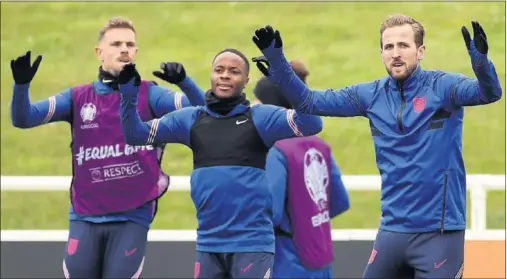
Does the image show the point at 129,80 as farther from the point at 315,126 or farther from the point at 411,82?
the point at 411,82

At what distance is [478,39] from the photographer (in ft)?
22.2

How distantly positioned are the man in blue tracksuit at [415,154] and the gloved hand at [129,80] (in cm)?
84

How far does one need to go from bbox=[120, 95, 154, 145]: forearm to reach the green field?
6.55m

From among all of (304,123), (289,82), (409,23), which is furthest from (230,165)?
(409,23)

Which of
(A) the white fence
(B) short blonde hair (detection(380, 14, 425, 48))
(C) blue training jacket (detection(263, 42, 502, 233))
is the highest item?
(B) short blonde hair (detection(380, 14, 425, 48))

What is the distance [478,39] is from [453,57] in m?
10.3

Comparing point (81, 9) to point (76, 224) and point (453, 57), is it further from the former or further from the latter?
point (76, 224)

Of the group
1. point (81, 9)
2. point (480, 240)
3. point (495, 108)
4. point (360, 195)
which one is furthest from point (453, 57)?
point (480, 240)

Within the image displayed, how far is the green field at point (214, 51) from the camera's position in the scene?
1529cm

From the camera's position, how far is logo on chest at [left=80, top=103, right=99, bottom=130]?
8703 mm

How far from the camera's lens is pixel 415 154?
717 centimetres

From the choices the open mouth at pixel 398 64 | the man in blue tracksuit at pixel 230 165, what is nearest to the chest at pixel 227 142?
the man in blue tracksuit at pixel 230 165

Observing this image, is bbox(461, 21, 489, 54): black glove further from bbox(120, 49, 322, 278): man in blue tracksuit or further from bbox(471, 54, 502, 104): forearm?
bbox(120, 49, 322, 278): man in blue tracksuit

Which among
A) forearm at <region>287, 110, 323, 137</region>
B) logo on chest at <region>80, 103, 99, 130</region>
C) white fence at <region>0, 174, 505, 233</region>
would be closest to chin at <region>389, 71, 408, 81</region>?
forearm at <region>287, 110, 323, 137</region>
